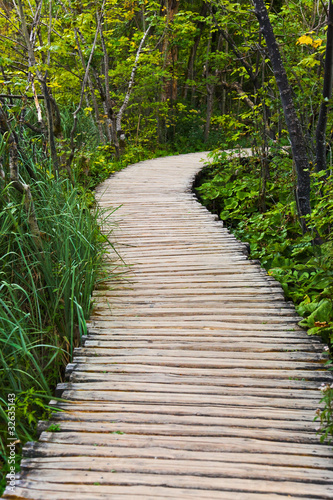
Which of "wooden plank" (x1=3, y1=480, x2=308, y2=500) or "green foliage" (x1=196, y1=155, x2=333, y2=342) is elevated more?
"green foliage" (x1=196, y1=155, x2=333, y2=342)

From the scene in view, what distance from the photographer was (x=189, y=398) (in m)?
2.12

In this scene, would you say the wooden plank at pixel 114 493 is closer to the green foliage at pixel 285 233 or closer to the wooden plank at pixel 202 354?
the wooden plank at pixel 202 354

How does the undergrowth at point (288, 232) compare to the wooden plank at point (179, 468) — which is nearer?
the wooden plank at point (179, 468)

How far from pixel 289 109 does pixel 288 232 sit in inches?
68.9

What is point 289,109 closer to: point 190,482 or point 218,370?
point 218,370

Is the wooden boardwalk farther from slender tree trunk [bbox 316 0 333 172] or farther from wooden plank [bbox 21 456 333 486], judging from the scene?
slender tree trunk [bbox 316 0 333 172]

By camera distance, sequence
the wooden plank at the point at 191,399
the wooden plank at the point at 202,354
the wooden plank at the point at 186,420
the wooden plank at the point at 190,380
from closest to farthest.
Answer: the wooden plank at the point at 186,420 → the wooden plank at the point at 191,399 → the wooden plank at the point at 190,380 → the wooden plank at the point at 202,354

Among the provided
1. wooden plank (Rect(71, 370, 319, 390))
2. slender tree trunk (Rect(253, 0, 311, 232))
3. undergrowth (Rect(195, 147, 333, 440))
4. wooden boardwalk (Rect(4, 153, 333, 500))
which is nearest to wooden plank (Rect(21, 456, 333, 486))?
wooden boardwalk (Rect(4, 153, 333, 500))

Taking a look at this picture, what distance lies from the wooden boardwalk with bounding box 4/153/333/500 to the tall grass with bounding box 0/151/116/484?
21 centimetres

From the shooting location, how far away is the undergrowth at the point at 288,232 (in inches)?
110

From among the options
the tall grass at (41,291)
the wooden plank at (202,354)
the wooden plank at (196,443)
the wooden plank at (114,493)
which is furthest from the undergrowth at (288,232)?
the tall grass at (41,291)

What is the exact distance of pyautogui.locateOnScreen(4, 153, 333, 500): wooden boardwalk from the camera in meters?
1.65

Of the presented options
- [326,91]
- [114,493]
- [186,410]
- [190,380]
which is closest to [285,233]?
[326,91]

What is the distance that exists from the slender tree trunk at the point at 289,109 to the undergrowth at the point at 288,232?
0.16 m
